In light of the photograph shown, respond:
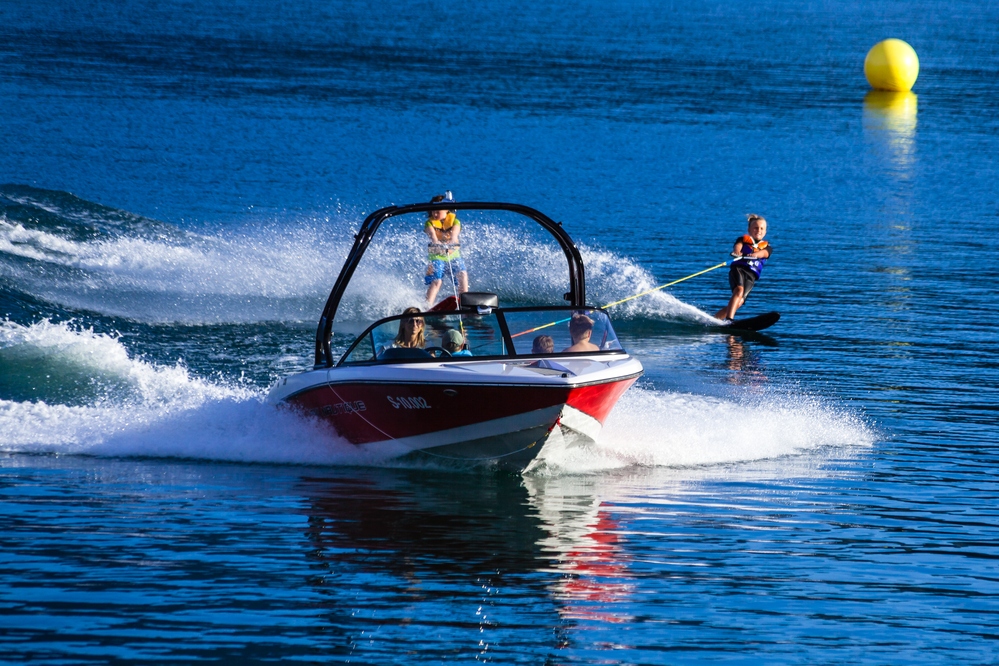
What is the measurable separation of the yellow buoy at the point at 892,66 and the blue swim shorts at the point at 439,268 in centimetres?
3207

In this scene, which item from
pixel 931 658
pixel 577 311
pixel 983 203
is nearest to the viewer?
pixel 931 658

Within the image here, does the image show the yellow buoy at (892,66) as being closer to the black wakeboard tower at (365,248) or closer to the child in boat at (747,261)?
the child in boat at (747,261)

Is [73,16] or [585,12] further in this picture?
[585,12]

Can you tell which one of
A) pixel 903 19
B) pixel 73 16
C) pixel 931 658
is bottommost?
pixel 931 658

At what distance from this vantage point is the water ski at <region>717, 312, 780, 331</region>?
55.8 ft

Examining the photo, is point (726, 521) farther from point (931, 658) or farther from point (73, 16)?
point (73, 16)

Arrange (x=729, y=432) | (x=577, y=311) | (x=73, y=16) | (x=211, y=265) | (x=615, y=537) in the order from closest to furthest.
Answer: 1. (x=615, y=537)
2. (x=577, y=311)
3. (x=729, y=432)
4. (x=211, y=265)
5. (x=73, y=16)

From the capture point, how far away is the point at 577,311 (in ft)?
33.9

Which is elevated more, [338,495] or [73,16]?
[73,16]

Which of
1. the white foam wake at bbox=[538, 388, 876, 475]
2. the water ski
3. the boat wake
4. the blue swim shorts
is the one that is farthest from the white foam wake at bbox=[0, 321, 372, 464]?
the water ski

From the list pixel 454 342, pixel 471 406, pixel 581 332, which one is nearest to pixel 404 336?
pixel 454 342

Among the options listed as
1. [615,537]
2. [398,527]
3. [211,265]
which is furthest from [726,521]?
A: [211,265]

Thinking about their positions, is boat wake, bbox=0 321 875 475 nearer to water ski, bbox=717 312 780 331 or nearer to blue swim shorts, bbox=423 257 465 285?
blue swim shorts, bbox=423 257 465 285

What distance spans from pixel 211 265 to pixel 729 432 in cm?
1074
